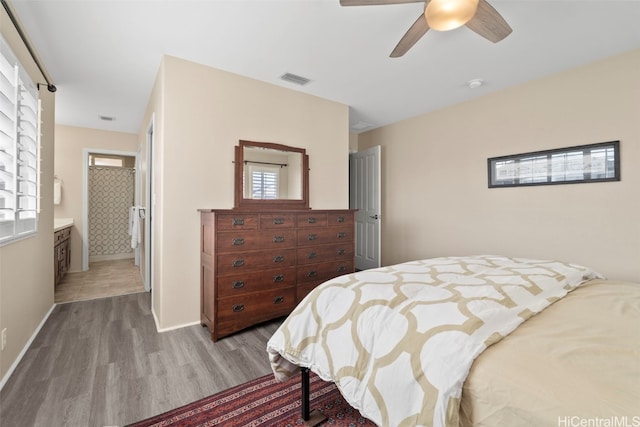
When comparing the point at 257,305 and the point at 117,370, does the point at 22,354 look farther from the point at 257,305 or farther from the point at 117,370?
the point at 257,305

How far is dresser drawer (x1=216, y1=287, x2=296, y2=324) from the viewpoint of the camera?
2.45m

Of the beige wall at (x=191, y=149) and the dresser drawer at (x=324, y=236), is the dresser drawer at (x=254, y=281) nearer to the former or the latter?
the dresser drawer at (x=324, y=236)

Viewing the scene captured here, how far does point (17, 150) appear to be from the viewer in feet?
6.39

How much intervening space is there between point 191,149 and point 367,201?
Result: 2.83m

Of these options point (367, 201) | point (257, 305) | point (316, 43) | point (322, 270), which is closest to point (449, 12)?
point (316, 43)

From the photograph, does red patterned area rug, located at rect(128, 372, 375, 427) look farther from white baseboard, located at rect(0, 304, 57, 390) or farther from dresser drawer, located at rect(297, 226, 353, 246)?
dresser drawer, located at rect(297, 226, 353, 246)

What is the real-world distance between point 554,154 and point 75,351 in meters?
4.66

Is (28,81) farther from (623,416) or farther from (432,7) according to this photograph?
(623,416)

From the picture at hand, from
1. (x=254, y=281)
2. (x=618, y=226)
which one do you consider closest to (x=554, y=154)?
(x=618, y=226)

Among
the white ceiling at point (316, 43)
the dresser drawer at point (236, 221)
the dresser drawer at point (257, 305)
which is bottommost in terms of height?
the dresser drawer at point (257, 305)

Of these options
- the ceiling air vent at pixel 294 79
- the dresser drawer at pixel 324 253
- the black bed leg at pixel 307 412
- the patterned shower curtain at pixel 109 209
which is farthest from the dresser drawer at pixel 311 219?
the patterned shower curtain at pixel 109 209

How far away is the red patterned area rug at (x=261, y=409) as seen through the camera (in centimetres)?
149

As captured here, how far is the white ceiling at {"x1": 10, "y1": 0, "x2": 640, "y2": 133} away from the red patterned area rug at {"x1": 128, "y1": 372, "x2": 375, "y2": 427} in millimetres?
2510

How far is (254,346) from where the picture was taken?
2.34 meters
